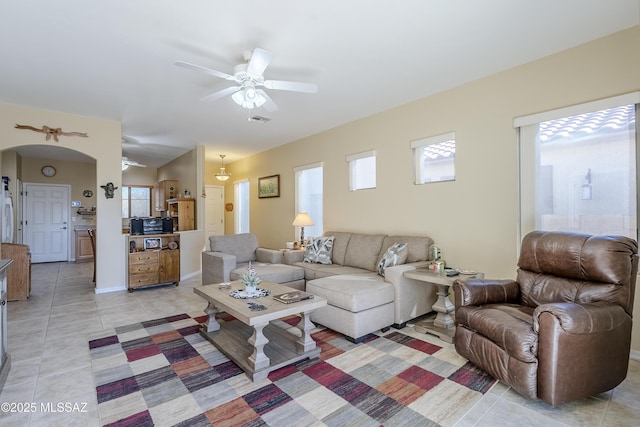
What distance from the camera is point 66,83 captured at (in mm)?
3385

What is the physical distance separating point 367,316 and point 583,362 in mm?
1560

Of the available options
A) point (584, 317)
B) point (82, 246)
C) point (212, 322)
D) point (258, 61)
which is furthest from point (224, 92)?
point (82, 246)

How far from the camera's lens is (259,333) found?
7.43 feet

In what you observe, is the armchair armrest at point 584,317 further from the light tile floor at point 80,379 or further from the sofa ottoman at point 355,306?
the sofa ottoman at point 355,306

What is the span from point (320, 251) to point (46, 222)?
757 cm

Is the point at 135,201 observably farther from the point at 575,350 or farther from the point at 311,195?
the point at 575,350

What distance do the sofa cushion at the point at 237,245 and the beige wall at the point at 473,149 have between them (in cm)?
144

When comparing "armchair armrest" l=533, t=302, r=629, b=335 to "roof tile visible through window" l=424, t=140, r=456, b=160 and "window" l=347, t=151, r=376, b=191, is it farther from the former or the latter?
"window" l=347, t=151, r=376, b=191

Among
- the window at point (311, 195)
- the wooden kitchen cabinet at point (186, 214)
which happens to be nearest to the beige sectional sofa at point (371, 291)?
the window at point (311, 195)

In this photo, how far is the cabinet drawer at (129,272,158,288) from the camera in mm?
4827

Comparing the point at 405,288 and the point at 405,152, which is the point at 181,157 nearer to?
the point at 405,152

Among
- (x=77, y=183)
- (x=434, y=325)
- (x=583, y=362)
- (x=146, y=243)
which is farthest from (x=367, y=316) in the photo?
(x=77, y=183)

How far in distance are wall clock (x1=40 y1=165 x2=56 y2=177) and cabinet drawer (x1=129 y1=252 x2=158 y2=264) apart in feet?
16.7

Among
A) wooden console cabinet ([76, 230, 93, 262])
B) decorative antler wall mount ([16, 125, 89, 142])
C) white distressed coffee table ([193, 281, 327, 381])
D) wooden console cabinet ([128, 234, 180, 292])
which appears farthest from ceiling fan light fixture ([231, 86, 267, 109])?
wooden console cabinet ([76, 230, 93, 262])
